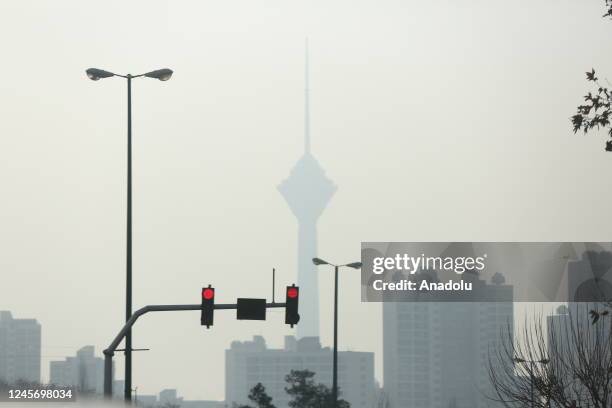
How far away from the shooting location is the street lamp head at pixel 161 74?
43656mm

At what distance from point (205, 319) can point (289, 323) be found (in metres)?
2.14

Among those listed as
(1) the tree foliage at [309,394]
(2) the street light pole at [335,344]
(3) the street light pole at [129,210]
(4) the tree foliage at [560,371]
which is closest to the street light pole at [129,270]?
(3) the street light pole at [129,210]

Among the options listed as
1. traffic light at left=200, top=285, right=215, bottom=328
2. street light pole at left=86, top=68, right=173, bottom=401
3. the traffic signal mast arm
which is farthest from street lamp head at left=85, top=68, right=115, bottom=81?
traffic light at left=200, top=285, right=215, bottom=328

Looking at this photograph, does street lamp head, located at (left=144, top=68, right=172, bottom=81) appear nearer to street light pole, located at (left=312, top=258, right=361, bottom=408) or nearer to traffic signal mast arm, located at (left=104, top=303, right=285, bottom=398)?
traffic signal mast arm, located at (left=104, top=303, right=285, bottom=398)

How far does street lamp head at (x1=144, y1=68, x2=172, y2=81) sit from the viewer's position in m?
43.7

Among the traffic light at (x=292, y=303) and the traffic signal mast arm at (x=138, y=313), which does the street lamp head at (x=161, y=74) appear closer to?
the traffic signal mast arm at (x=138, y=313)

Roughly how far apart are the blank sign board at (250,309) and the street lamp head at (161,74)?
8247mm

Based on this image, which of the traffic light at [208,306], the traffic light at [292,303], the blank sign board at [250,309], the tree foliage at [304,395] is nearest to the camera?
the traffic light at [208,306]

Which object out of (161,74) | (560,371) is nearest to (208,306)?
(161,74)

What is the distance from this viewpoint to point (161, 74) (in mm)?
43812

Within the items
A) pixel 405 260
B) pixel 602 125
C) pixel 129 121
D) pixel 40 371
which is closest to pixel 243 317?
pixel 129 121

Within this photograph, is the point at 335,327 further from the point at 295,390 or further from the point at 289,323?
the point at 295,390

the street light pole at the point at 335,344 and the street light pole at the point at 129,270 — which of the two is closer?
the street light pole at the point at 129,270

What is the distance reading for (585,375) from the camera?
37781mm
